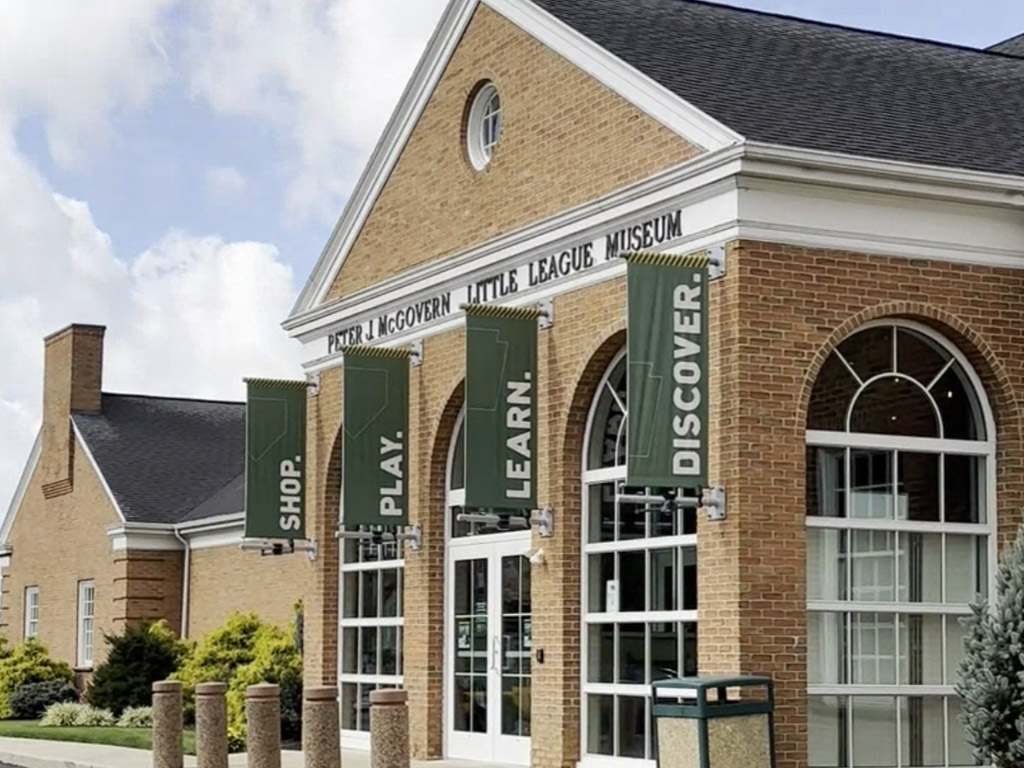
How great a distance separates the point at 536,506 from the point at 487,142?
4.60 meters

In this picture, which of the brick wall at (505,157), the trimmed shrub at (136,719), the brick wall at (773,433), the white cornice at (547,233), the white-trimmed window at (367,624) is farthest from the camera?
the trimmed shrub at (136,719)

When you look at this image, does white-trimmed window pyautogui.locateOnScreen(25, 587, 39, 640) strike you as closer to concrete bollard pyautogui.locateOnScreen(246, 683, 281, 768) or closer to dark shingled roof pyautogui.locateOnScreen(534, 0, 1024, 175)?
dark shingled roof pyautogui.locateOnScreen(534, 0, 1024, 175)

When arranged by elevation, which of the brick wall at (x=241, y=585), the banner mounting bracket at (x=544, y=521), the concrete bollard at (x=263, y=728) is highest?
the banner mounting bracket at (x=544, y=521)

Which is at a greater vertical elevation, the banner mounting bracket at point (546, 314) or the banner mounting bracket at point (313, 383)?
the banner mounting bracket at point (546, 314)

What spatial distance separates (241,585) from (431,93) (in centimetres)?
1600

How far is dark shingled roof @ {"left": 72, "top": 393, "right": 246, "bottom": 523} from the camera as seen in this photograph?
41.5 meters

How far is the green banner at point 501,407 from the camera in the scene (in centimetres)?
1994

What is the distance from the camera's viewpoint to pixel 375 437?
22859mm

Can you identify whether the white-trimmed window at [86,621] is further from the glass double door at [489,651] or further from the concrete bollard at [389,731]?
the concrete bollard at [389,731]

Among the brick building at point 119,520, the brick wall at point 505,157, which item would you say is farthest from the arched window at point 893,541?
the brick building at point 119,520

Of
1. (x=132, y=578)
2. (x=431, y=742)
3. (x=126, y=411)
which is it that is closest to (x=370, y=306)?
(x=431, y=742)

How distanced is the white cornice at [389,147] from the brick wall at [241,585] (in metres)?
8.05

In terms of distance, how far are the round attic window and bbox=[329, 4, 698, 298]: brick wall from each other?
0.10 meters

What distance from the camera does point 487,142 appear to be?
22562 mm
